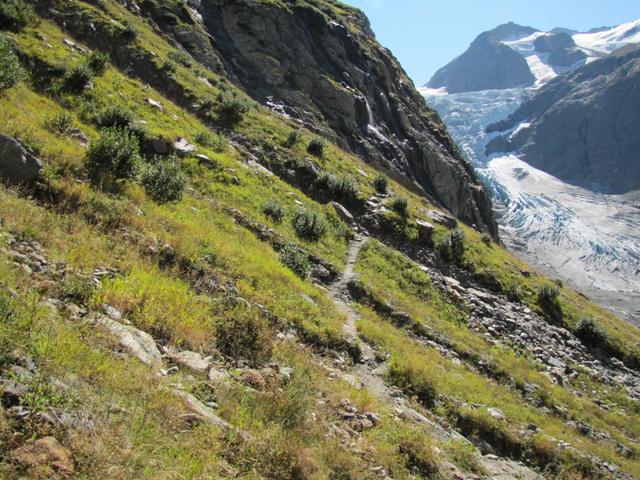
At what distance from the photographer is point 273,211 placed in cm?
2078

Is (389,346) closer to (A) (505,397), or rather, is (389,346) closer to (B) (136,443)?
(A) (505,397)

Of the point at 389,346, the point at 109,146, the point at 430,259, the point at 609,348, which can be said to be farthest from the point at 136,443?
the point at 609,348

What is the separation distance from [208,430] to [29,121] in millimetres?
13831

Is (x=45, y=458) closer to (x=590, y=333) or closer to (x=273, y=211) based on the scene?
(x=273, y=211)

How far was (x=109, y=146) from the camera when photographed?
1366cm

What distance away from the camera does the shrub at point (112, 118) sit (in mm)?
18969

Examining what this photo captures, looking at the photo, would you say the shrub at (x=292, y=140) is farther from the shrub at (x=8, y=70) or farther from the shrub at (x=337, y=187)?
the shrub at (x=8, y=70)

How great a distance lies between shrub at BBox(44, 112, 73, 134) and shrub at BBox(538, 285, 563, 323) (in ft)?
89.9

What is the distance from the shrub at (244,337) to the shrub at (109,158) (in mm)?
6836

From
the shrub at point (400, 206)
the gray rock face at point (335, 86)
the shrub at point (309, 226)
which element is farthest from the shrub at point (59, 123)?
the gray rock face at point (335, 86)

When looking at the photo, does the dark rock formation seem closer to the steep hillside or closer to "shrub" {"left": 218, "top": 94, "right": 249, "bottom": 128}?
"shrub" {"left": 218, "top": 94, "right": 249, "bottom": 128}

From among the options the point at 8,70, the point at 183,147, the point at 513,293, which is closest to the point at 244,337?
the point at 8,70

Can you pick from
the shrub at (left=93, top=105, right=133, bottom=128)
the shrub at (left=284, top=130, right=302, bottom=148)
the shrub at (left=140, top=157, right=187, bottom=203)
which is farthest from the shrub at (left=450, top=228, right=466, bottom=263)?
the shrub at (left=93, top=105, right=133, bottom=128)

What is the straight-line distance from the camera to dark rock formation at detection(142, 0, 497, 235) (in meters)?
49.8
